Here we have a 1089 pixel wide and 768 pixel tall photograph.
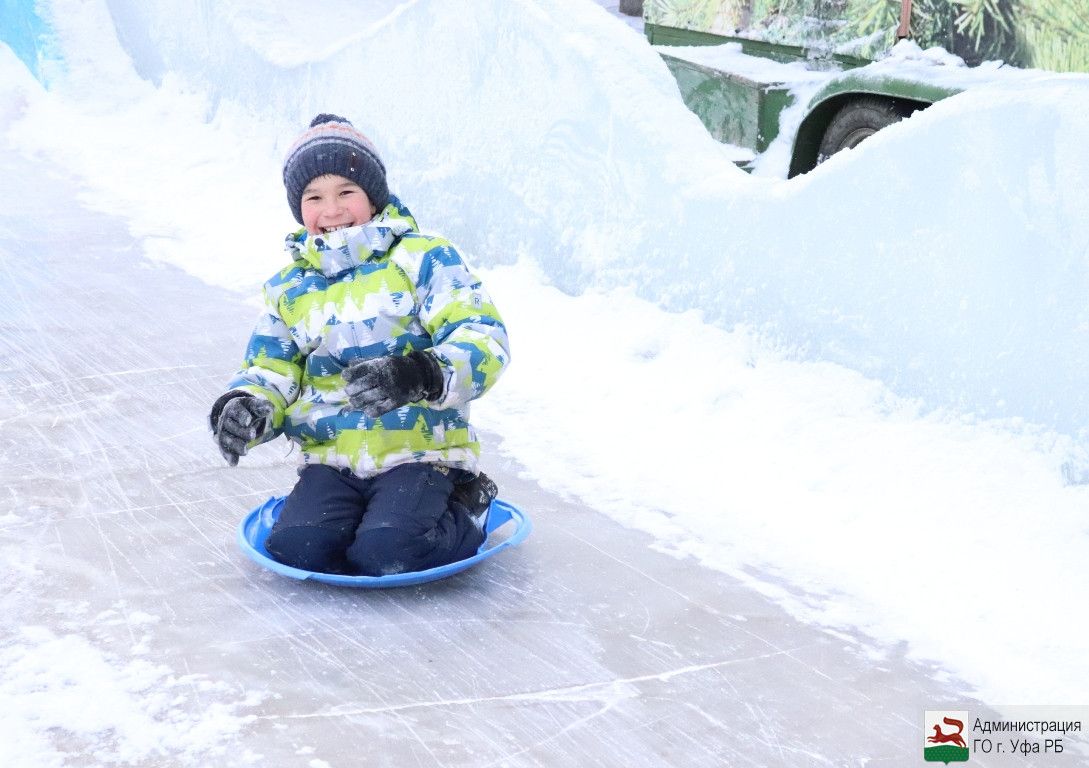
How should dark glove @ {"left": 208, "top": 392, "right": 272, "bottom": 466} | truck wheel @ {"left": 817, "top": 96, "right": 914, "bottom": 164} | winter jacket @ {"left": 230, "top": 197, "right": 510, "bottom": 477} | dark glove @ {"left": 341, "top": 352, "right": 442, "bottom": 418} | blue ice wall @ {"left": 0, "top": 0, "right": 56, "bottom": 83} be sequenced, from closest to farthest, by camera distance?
dark glove @ {"left": 341, "top": 352, "right": 442, "bottom": 418}, dark glove @ {"left": 208, "top": 392, "right": 272, "bottom": 466}, winter jacket @ {"left": 230, "top": 197, "right": 510, "bottom": 477}, truck wheel @ {"left": 817, "top": 96, "right": 914, "bottom": 164}, blue ice wall @ {"left": 0, "top": 0, "right": 56, "bottom": 83}

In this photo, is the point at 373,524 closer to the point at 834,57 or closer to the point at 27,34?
the point at 834,57

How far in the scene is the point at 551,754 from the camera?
2.21m

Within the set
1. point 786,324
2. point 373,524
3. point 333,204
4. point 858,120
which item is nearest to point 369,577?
point 373,524

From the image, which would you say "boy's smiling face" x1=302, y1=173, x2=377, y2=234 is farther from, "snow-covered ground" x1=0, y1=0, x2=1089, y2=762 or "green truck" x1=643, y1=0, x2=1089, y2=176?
"green truck" x1=643, y1=0, x2=1089, y2=176

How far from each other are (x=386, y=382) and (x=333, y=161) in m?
0.62

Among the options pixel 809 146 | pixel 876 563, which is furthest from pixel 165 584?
pixel 809 146

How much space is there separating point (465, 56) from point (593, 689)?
12.5 ft

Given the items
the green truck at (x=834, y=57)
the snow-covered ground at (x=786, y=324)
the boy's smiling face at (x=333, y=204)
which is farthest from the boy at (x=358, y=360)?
the green truck at (x=834, y=57)

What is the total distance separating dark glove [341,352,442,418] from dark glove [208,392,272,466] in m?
0.27

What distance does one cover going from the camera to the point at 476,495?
295cm

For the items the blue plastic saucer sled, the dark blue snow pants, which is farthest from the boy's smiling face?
the blue plastic saucer sled

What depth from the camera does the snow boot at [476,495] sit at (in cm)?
293

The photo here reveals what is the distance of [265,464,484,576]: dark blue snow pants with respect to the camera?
275 cm

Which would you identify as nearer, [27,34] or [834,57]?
[834,57]
